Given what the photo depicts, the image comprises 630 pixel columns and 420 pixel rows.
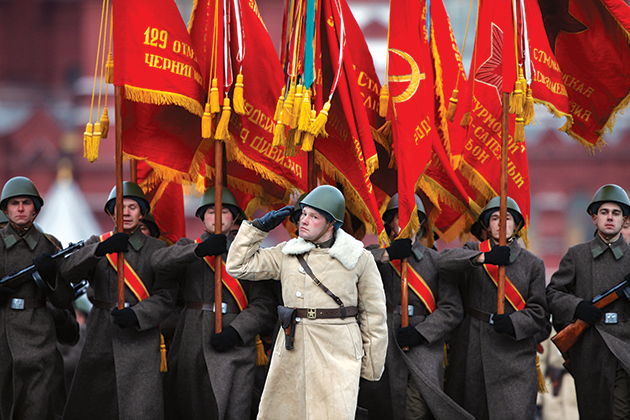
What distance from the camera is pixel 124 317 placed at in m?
5.48

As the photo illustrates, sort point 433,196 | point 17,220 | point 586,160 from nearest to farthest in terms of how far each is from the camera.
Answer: point 17,220 → point 433,196 → point 586,160

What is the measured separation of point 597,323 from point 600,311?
0.12 metres

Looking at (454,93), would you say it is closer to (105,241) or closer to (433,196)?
(433,196)

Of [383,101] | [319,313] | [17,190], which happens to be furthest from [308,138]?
[17,190]

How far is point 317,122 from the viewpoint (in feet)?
17.8

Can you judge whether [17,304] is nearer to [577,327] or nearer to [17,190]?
[17,190]

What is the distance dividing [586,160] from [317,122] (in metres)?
9.33

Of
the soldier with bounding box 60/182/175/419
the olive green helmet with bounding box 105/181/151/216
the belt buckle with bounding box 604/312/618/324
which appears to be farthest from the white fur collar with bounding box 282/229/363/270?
the belt buckle with bounding box 604/312/618/324

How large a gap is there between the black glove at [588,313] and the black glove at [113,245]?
338cm

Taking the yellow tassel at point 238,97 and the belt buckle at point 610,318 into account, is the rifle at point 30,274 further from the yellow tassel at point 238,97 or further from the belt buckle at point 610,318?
the belt buckle at point 610,318

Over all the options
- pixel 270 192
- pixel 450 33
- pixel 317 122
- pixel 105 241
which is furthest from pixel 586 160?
pixel 105 241

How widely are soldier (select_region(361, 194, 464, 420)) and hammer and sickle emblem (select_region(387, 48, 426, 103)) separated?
0.88 metres

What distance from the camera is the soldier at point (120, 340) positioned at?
5625 mm

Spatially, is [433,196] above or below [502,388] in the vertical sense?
above
